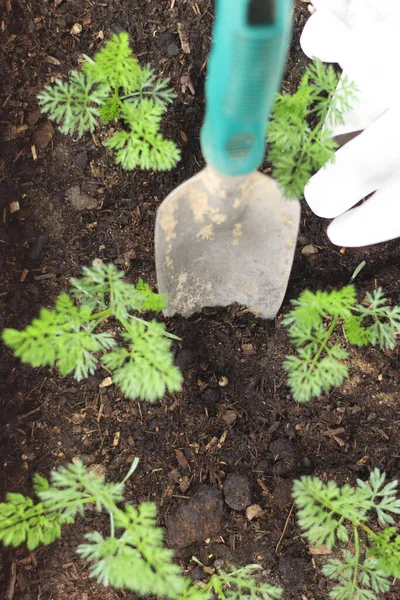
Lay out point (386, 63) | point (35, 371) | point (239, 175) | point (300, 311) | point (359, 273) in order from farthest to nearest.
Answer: point (359, 273) → point (35, 371) → point (386, 63) → point (300, 311) → point (239, 175)

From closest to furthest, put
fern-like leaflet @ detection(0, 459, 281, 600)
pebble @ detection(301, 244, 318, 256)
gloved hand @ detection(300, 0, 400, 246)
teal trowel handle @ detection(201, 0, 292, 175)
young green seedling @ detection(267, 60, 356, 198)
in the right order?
1. teal trowel handle @ detection(201, 0, 292, 175)
2. fern-like leaflet @ detection(0, 459, 281, 600)
3. young green seedling @ detection(267, 60, 356, 198)
4. gloved hand @ detection(300, 0, 400, 246)
5. pebble @ detection(301, 244, 318, 256)

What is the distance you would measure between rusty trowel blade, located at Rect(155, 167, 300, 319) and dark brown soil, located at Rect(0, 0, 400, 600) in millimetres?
68

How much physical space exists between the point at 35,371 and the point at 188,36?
1.01 m

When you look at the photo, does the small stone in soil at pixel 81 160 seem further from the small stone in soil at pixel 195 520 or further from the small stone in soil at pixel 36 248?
the small stone in soil at pixel 195 520

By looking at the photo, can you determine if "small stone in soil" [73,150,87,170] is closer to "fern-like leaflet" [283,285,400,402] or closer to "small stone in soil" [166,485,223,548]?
"fern-like leaflet" [283,285,400,402]

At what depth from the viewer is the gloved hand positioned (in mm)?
1356

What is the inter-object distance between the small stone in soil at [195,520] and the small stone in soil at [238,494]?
0.03 metres

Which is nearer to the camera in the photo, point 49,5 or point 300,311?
point 300,311

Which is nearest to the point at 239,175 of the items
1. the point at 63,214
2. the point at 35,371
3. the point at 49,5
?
the point at 63,214

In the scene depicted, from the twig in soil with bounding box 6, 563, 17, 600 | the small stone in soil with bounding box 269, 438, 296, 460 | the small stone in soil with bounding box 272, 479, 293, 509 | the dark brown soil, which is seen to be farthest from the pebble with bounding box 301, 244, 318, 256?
the twig in soil with bounding box 6, 563, 17, 600

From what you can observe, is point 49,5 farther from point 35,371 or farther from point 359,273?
point 359,273

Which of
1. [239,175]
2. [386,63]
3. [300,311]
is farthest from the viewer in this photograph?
[386,63]

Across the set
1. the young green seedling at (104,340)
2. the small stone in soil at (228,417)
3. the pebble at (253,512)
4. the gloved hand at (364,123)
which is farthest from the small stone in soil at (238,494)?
the gloved hand at (364,123)

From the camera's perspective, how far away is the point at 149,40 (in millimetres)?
1554
